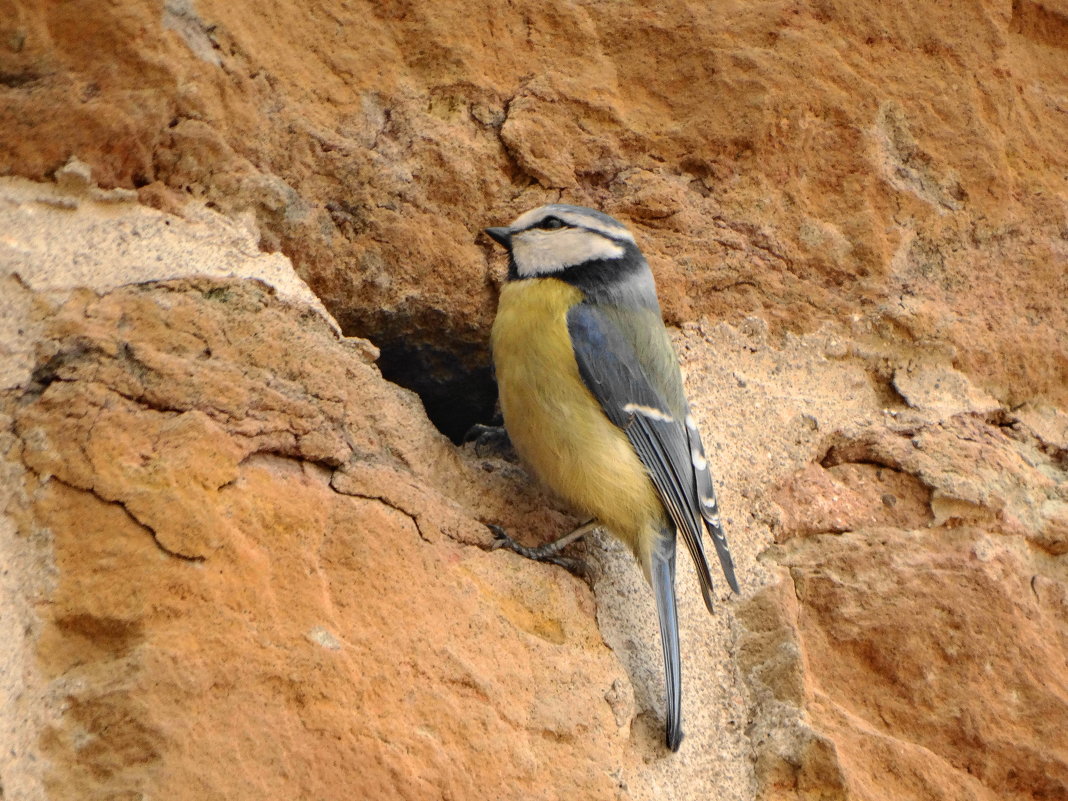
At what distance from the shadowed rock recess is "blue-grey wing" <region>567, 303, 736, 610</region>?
141 mm

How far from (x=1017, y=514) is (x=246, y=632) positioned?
147cm

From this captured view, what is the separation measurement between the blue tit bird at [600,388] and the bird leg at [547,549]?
2.0 inches

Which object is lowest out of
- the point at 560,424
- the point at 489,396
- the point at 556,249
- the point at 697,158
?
the point at 489,396

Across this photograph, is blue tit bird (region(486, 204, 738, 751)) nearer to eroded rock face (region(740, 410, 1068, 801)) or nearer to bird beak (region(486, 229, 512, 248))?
bird beak (region(486, 229, 512, 248))

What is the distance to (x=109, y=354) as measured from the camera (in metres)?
1.65

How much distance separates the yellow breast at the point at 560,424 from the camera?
7.70ft

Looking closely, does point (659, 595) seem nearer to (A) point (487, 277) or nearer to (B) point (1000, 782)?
(B) point (1000, 782)

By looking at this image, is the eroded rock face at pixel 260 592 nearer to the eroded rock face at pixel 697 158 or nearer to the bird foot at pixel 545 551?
the bird foot at pixel 545 551

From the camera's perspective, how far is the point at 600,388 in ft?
8.31

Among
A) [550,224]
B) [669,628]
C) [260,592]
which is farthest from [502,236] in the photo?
[260,592]

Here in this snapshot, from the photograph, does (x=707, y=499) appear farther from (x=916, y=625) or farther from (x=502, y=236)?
(x=502, y=236)

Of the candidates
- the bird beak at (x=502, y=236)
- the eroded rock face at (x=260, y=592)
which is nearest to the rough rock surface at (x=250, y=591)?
the eroded rock face at (x=260, y=592)

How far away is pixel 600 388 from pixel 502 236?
1.34 feet

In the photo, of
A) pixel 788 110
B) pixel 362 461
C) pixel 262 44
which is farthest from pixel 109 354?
pixel 788 110
